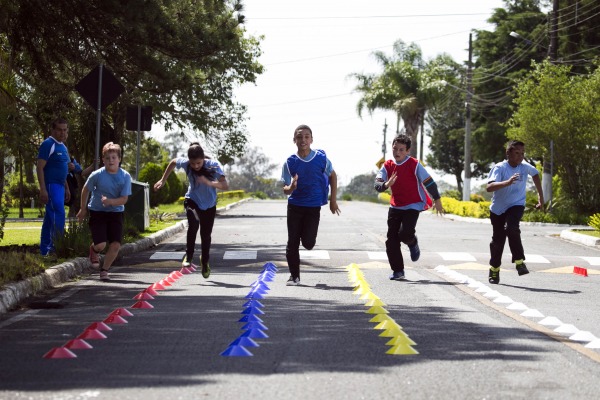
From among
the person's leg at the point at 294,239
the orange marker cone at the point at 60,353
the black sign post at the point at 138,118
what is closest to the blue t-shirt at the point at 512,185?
the person's leg at the point at 294,239

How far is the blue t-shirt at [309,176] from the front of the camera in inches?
486

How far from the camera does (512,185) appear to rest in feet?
43.5

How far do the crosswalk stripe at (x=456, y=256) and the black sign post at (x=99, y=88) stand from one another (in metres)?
5.74

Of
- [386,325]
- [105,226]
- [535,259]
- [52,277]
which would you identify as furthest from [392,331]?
[535,259]

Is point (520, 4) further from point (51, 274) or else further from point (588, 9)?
point (51, 274)

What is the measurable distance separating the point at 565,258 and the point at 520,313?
836cm

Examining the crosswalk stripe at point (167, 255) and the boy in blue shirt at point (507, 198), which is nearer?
the boy in blue shirt at point (507, 198)

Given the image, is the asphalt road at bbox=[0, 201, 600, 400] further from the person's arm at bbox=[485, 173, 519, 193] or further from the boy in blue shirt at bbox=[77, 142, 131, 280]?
the person's arm at bbox=[485, 173, 519, 193]

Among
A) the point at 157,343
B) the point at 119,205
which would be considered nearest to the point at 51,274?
the point at 119,205

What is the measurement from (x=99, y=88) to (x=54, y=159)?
2254 mm

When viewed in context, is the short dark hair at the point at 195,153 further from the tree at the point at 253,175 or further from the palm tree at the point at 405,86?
the tree at the point at 253,175

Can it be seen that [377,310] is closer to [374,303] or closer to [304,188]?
[374,303]

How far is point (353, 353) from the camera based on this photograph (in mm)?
7195

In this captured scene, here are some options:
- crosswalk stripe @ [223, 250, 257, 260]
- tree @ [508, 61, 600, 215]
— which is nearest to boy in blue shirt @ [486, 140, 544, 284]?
crosswalk stripe @ [223, 250, 257, 260]
